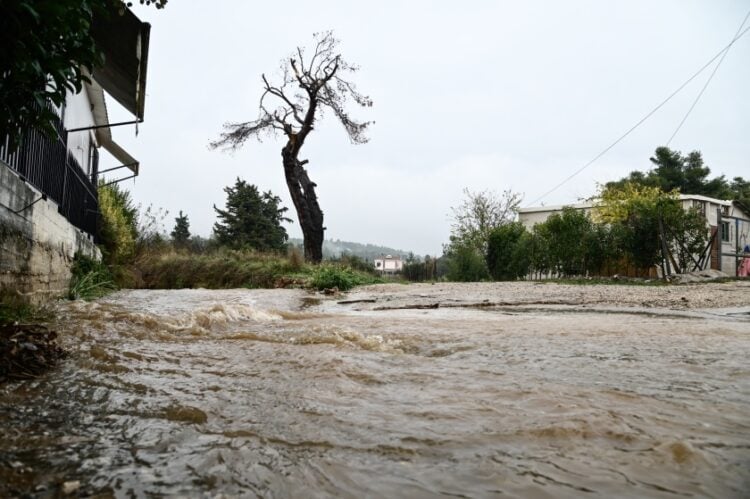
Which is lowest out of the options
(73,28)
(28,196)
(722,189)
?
(28,196)

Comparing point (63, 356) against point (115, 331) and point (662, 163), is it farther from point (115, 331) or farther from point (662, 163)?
point (662, 163)

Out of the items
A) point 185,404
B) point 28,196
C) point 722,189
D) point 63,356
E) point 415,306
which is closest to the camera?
point 185,404

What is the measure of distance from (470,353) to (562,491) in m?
1.80

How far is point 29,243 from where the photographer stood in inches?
167

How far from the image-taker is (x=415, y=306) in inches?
261

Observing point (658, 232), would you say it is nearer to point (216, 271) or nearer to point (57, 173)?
point (216, 271)

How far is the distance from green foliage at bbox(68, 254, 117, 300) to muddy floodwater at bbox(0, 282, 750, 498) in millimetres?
3804

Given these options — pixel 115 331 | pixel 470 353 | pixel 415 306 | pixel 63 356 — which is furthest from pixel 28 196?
pixel 415 306

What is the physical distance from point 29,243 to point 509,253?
1424 centimetres

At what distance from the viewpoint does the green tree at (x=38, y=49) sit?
181 cm

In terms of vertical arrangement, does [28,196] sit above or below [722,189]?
below

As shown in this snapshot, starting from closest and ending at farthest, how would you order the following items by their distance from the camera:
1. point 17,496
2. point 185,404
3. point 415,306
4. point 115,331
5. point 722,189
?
point 17,496 < point 185,404 < point 115,331 < point 415,306 < point 722,189

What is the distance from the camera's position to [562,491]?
1.11 meters

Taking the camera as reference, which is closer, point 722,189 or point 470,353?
point 470,353
